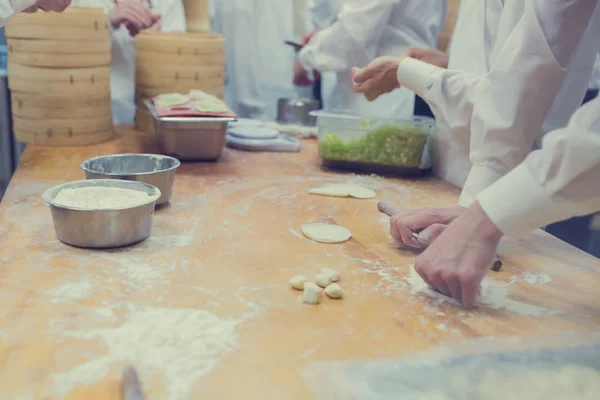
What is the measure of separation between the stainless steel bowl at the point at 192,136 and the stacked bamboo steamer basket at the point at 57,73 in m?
0.37

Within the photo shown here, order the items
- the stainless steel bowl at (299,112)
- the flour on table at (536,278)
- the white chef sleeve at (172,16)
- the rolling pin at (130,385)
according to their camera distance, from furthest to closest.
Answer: the white chef sleeve at (172,16), the stainless steel bowl at (299,112), the flour on table at (536,278), the rolling pin at (130,385)

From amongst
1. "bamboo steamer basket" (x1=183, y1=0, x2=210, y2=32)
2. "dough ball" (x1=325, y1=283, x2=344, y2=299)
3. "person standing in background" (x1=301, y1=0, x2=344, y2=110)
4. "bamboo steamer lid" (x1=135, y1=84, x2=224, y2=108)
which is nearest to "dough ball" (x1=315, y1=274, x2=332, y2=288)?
"dough ball" (x1=325, y1=283, x2=344, y2=299)

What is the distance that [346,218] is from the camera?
58.9 inches

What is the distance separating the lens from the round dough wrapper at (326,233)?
4.28 feet

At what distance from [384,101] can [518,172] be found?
1.66 m

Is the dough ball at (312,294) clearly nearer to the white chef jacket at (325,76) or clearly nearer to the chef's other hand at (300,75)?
the chef's other hand at (300,75)

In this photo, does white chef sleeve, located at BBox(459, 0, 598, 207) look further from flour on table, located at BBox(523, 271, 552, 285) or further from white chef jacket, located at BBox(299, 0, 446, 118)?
white chef jacket, located at BBox(299, 0, 446, 118)

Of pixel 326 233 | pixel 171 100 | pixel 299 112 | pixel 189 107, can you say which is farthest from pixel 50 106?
pixel 326 233

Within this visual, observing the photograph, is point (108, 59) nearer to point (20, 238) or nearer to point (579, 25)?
point (20, 238)

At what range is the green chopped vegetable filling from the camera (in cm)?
189

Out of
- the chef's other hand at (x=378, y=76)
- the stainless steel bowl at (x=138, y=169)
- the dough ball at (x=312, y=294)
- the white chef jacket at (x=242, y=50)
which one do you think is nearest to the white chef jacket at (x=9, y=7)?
the stainless steel bowl at (x=138, y=169)

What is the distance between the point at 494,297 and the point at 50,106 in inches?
68.9

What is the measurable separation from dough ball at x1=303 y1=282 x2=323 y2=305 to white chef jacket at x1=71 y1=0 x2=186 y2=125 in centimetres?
227

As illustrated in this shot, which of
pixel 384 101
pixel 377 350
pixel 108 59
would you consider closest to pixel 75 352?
pixel 377 350
